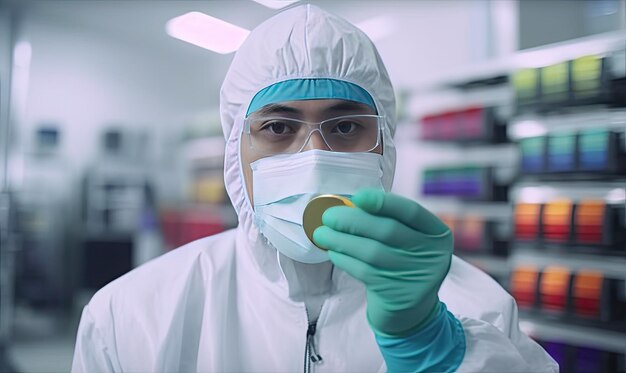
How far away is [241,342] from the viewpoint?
39.3 inches

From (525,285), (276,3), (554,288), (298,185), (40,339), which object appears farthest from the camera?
(40,339)

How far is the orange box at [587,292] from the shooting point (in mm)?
1965

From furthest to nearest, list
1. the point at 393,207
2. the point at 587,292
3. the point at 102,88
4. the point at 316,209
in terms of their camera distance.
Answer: the point at 102,88
the point at 587,292
the point at 316,209
the point at 393,207

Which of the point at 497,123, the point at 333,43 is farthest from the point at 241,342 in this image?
the point at 497,123

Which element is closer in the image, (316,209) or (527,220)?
(316,209)

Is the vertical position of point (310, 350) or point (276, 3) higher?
point (276, 3)

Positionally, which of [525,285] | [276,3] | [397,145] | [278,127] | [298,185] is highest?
[276,3]

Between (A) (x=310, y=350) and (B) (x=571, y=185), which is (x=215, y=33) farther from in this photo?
(B) (x=571, y=185)

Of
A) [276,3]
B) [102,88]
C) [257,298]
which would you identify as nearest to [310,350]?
[257,298]

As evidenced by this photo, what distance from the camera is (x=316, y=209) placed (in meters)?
0.78

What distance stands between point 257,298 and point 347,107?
1.40ft

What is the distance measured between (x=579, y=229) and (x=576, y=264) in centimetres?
20

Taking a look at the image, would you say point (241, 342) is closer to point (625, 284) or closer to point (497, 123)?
point (625, 284)

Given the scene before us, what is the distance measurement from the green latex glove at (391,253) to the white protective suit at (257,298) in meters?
0.29
